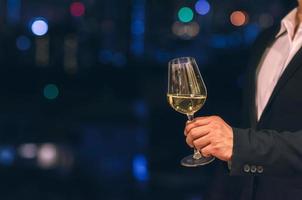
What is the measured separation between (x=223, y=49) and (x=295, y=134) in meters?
9.89

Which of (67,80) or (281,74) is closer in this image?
(281,74)

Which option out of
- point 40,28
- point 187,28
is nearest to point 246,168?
point 40,28

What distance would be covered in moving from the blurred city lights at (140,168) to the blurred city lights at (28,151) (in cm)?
99

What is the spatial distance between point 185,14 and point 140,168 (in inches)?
854

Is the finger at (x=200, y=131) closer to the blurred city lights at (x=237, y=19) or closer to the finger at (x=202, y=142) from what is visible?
the finger at (x=202, y=142)

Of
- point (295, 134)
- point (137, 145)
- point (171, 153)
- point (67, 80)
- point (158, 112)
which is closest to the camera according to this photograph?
point (295, 134)

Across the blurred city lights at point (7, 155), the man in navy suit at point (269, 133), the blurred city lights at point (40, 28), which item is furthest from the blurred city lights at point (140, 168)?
the blurred city lights at point (40, 28)

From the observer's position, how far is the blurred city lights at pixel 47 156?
20.7 feet

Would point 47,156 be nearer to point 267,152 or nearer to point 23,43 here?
point 267,152

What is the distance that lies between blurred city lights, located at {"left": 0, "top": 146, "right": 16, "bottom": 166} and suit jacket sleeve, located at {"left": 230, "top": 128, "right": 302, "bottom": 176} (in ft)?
15.3

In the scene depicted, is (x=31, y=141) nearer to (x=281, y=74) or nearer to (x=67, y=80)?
(x=67, y=80)

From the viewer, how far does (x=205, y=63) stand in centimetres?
1087

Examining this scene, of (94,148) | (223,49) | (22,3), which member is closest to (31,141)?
(94,148)

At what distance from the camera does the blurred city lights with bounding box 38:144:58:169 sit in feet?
20.7
